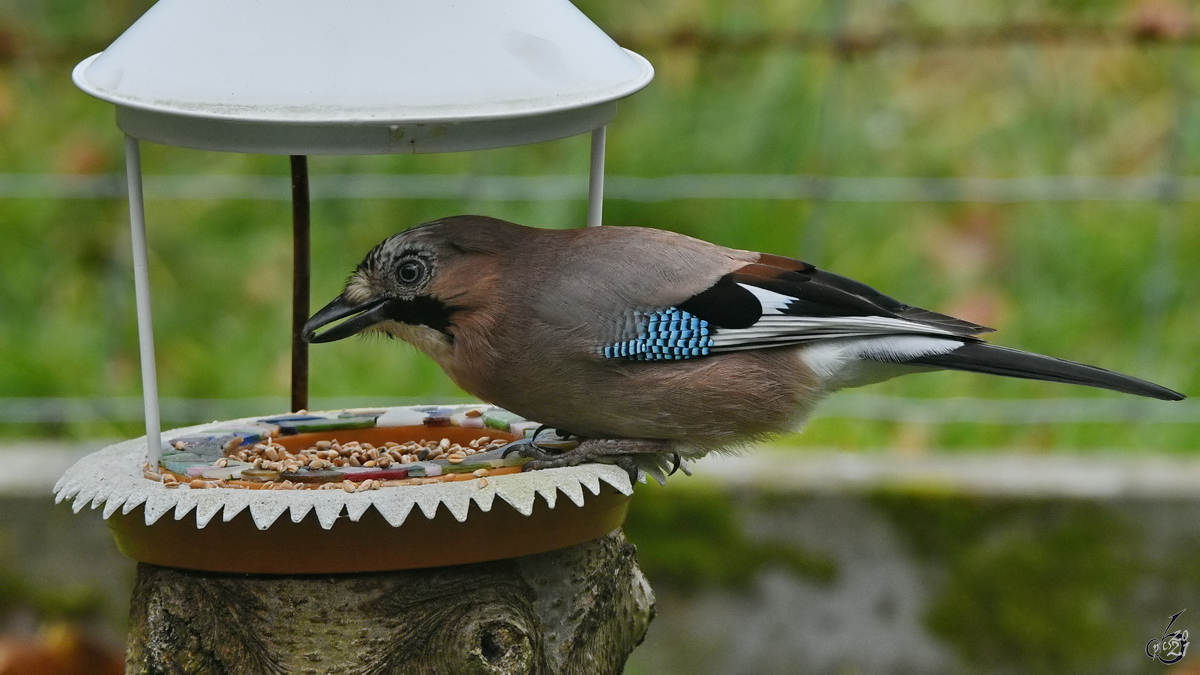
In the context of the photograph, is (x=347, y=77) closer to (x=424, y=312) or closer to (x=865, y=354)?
(x=424, y=312)

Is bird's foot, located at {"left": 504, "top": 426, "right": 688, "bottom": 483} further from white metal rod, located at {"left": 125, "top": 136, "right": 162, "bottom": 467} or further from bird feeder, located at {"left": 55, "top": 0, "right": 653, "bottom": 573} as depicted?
white metal rod, located at {"left": 125, "top": 136, "right": 162, "bottom": 467}

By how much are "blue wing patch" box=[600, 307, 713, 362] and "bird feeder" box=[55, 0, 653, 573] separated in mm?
271

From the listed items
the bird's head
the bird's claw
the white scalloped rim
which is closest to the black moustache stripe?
the bird's head

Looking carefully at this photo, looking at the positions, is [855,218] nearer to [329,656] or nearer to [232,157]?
[232,157]

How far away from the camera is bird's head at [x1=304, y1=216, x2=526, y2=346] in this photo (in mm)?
3170

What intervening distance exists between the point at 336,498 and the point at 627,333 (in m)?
0.74

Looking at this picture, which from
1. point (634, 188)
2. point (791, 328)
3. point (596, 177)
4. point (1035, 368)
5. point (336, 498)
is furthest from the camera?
point (634, 188)

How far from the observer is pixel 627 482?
3.06m

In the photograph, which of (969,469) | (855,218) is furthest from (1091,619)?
(855,218)

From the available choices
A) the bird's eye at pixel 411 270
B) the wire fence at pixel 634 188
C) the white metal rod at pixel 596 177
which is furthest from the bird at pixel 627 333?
the wire fence at pixel 634 188

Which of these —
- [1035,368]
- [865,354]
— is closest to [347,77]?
[865,354]

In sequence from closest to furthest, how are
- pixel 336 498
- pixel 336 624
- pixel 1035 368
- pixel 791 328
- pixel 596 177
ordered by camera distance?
1. pixel 336 498
2. pixel 336 624
3. pixel 1035 368
4. pixel 791 328
5. pixel 596 177

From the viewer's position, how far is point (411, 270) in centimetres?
318

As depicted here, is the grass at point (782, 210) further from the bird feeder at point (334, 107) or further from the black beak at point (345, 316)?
the bird feeder at point (334, 107)
